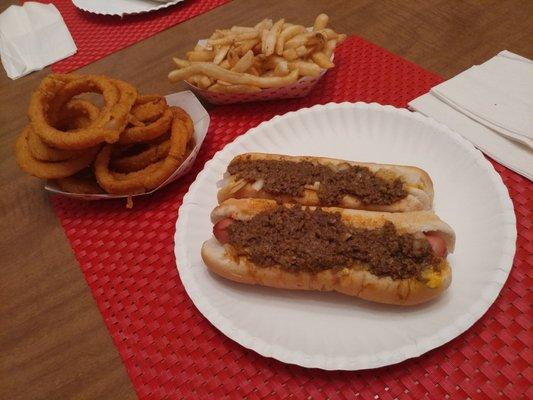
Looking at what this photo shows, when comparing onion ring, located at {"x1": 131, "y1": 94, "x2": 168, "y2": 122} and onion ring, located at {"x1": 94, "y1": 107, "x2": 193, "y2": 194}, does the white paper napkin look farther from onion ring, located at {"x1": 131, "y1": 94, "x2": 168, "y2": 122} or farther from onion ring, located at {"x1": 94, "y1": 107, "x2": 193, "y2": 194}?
onion ring, located at {"x1": 94, "y1": 107, "x2": 193, "y2": 194}

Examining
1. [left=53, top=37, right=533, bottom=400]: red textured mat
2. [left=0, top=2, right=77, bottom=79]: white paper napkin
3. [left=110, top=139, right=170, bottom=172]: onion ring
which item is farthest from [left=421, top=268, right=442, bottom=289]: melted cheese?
[left=0, top=2, right=77, bottom=79]: white paper napkin

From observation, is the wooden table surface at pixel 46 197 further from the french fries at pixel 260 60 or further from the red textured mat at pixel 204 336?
the french fries at pixel 260 60

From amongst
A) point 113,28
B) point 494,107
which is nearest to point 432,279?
point 494,107

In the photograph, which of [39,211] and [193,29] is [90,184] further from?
[193,29]

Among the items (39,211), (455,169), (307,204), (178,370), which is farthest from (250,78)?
(178,370)

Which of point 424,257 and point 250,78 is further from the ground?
point 250,78

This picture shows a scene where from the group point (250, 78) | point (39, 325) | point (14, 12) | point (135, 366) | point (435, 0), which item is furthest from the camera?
point (14, 12)
